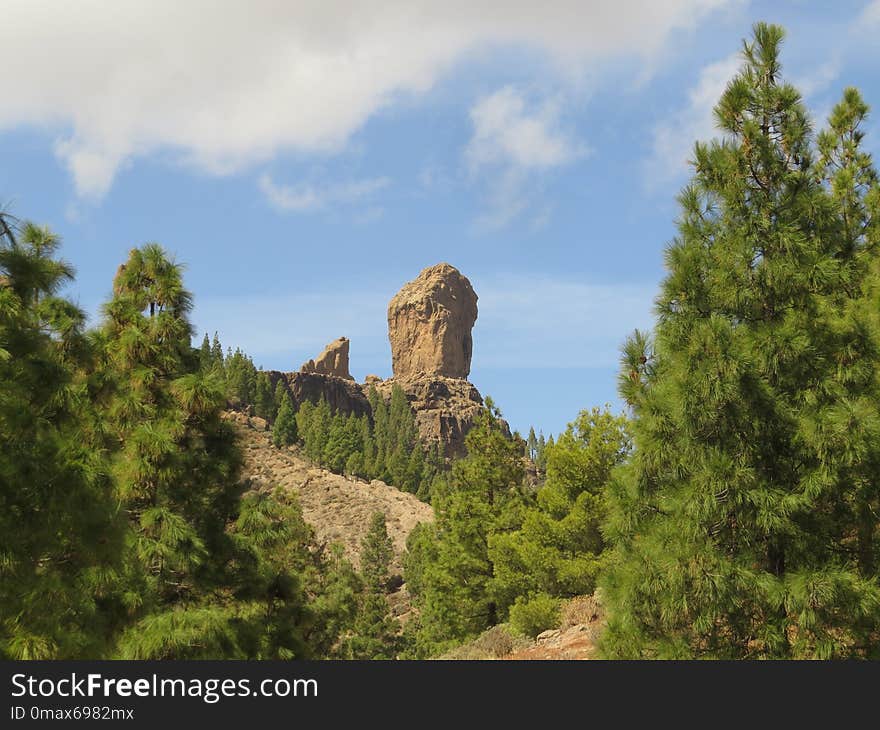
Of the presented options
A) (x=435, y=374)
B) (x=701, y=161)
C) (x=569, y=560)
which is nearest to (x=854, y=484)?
(x=701, y=161)

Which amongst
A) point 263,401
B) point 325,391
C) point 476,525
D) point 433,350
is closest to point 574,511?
point 476,525

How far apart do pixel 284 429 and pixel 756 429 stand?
10530 centimetres

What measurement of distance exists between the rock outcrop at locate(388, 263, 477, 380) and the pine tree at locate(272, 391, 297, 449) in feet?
265

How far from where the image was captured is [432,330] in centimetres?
19412

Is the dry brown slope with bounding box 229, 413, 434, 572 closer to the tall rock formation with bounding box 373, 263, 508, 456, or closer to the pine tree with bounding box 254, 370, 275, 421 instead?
the pine tree with bounding box 254, 370, 275, 421

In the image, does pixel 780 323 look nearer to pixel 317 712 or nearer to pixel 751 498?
pixel 751 498

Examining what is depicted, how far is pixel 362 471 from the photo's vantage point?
10556 centimetres

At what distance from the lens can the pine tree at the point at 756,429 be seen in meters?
7.43

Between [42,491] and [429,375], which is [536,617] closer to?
[42,491]

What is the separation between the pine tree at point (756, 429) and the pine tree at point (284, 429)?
101229mm

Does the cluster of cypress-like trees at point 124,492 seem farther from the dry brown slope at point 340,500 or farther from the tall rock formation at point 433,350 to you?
the tall rock formation at point 433,350

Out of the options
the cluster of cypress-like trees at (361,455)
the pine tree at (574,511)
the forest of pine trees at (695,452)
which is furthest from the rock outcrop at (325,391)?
the forest of pine trees at (695,452)

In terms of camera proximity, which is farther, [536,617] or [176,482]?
[536,617]

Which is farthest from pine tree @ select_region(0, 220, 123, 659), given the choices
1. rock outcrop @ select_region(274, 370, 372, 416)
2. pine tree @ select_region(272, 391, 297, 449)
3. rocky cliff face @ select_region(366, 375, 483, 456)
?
rocky cliff face @ select_region(366, 375, 483, 456)
